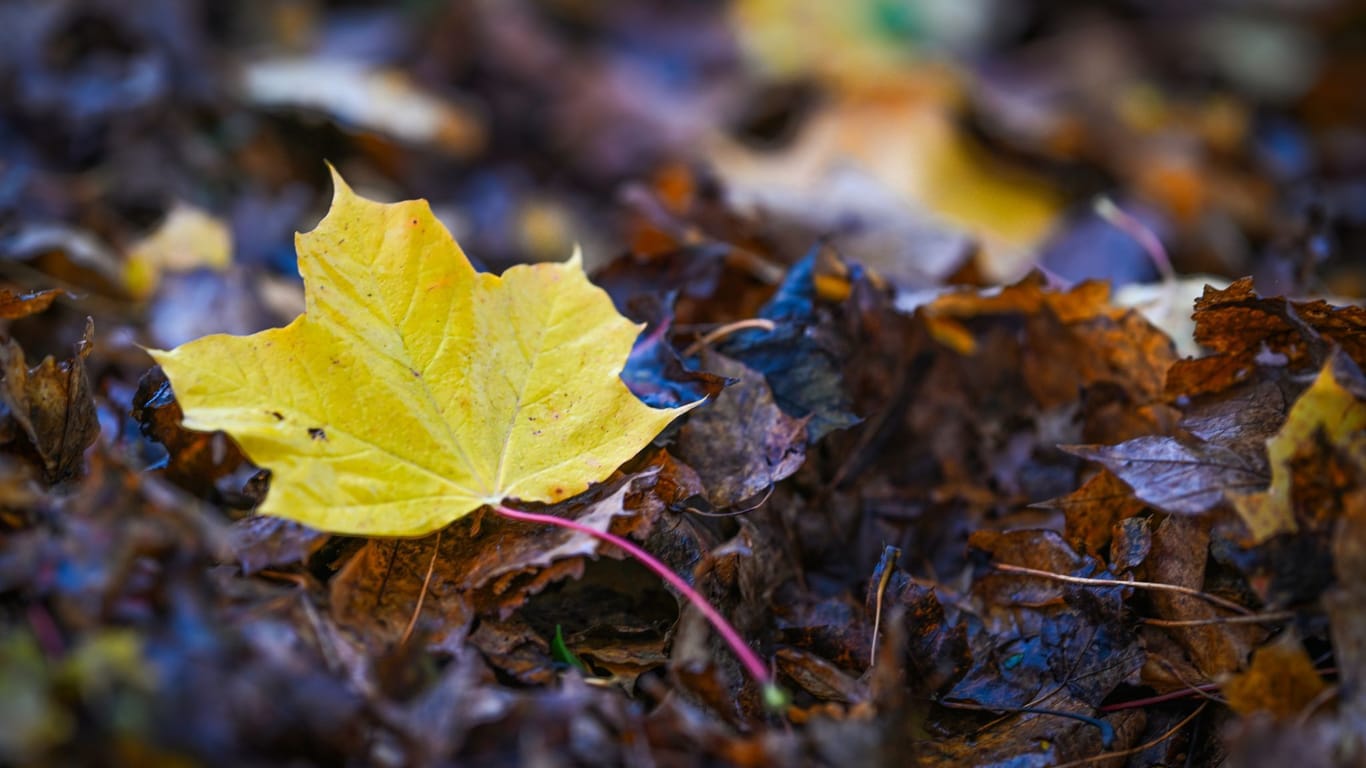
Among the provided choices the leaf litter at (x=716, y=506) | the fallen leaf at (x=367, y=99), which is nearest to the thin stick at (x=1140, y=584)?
the leaf litter at (x=716, y=506)

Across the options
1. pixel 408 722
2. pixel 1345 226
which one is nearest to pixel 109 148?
pixel 408 722

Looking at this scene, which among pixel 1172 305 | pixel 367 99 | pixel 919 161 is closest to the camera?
pixel 1172 305

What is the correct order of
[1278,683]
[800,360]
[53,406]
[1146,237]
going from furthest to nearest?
→ [1146,237]
[800,360]
[53,406]
[1278,683]

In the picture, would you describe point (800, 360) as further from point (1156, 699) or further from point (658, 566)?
point (1156, 699)

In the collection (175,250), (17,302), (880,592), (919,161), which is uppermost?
(17,302)

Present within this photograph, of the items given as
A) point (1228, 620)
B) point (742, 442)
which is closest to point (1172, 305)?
point (1228, 620)

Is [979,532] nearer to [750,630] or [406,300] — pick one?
[750,630]
